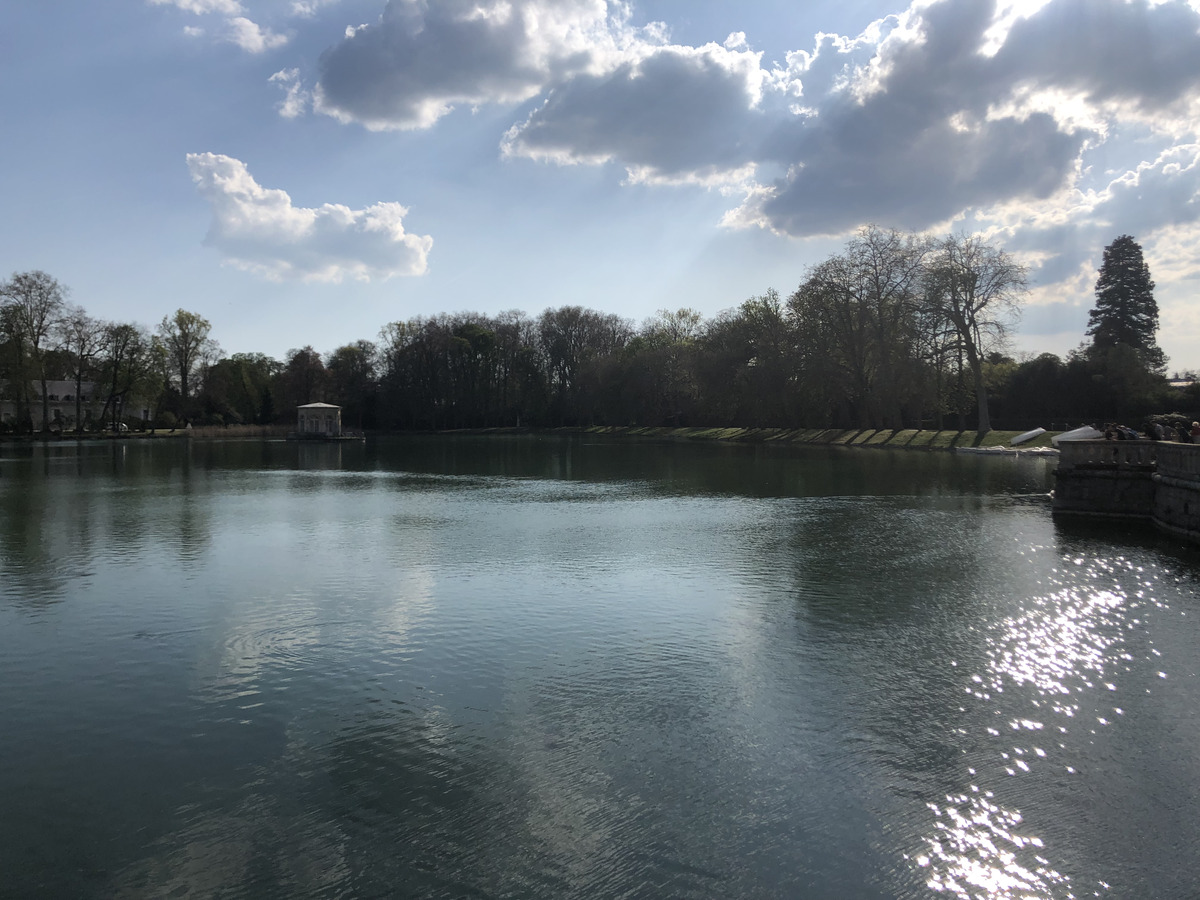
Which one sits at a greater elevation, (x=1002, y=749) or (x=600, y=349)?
(x=600, y=349)

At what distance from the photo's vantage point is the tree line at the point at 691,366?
5591 centimetres

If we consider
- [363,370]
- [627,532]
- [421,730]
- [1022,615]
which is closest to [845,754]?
[421,730]

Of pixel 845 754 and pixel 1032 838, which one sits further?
pixel 845 754

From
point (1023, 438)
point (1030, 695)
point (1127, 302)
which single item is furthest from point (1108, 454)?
point (1127, 302)

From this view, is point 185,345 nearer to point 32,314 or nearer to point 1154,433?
point 32,314

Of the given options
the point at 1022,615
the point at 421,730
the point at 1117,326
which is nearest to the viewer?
the point at 421,730

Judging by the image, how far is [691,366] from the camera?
7975 centimetres

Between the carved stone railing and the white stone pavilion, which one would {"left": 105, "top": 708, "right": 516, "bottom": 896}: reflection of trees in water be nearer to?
the carved stone railing

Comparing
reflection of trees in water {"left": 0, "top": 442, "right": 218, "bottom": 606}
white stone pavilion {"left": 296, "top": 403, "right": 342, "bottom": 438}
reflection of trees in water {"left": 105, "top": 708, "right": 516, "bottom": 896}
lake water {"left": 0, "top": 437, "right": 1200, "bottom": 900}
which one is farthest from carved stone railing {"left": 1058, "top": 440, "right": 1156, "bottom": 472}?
white stone pavilion {"left": 296, "top": 403, "right": 342, "bottom": 438}

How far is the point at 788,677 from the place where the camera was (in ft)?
29.9

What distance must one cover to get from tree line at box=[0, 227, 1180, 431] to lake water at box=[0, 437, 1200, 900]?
41517 mm

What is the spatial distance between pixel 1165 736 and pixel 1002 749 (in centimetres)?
168

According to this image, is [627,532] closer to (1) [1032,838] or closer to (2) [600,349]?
(1) [1032,838]

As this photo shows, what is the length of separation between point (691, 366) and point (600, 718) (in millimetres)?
73300
